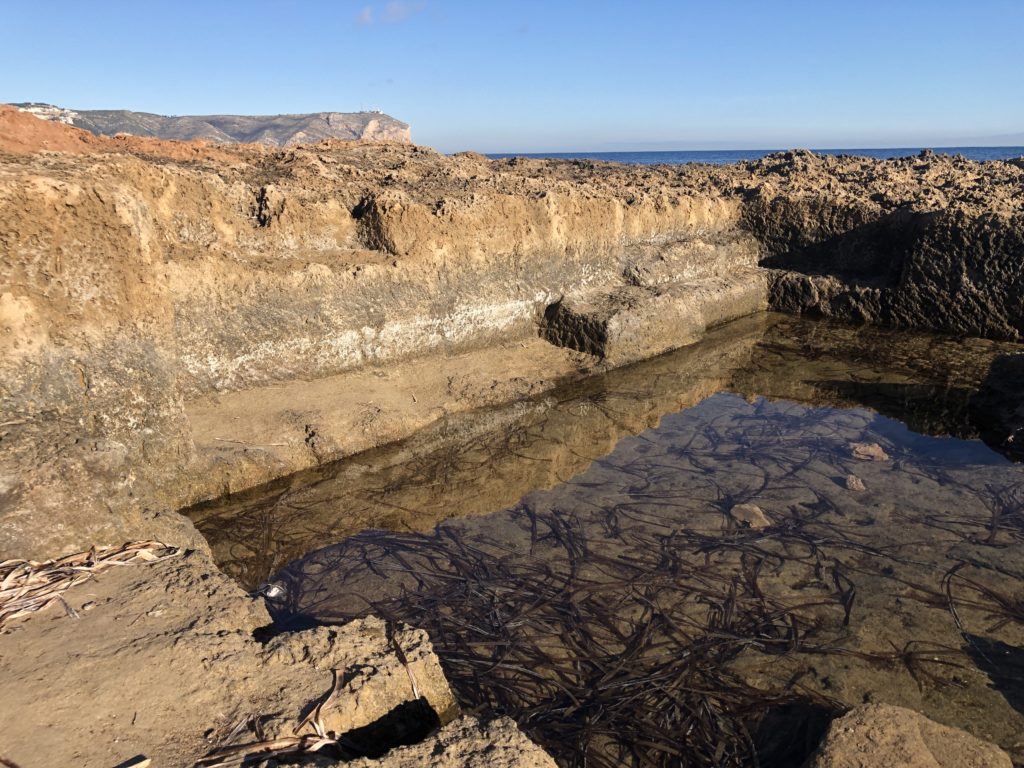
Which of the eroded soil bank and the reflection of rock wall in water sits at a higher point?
the eroded soil bank

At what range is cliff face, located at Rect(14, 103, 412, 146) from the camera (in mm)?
57562

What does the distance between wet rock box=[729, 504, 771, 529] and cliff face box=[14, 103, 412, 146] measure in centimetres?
5222

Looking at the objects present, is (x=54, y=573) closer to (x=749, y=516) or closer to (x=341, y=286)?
(x=341, y=286)

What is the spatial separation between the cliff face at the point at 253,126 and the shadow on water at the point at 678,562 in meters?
50.9

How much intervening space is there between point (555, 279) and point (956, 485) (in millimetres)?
5104

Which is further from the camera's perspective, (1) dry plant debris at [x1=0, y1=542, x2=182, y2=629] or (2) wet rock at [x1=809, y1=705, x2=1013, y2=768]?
(1) dry plant debris at [x1=0, y1=542, x2=182, y2=629]

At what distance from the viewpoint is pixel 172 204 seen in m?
6.01

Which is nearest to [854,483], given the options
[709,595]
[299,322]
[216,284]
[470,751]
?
[709,595]

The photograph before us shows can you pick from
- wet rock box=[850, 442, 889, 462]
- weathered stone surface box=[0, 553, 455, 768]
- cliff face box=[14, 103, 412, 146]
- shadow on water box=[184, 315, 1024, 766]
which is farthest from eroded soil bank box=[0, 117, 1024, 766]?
cliff face box=[14, 103, 412, 146]

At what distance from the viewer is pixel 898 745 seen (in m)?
2.64

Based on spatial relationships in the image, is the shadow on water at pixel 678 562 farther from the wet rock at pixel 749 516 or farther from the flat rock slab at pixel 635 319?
the flat rock slab at pixel 635 319

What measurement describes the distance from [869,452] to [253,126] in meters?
76.8

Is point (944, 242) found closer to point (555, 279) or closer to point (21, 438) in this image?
point (555, 279)

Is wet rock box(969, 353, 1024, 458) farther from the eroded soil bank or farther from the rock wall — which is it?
the rock wall
